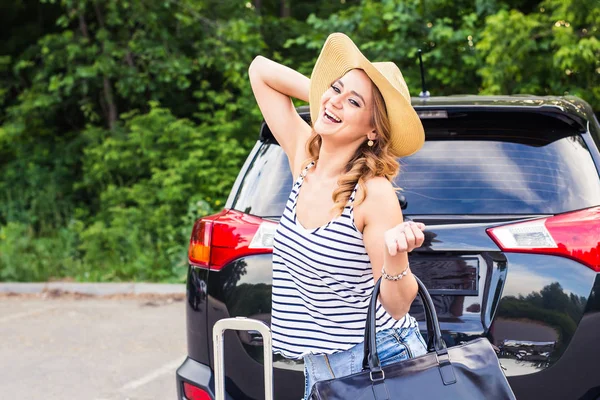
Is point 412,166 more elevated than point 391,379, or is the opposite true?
point 412,166

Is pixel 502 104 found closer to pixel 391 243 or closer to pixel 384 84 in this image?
pixel 384 84

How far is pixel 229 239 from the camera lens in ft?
9.87

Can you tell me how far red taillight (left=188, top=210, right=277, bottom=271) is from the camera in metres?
2.93

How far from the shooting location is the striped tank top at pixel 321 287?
2012 millimetres

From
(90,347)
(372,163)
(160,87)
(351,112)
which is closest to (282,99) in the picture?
(351,112)

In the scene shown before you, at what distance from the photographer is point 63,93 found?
38.7 ft

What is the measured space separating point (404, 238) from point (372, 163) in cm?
35

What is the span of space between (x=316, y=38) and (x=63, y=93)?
423 cm

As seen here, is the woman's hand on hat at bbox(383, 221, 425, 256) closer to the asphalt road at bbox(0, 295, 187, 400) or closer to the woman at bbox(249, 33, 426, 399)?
the woman at bbox(249, 33, 426, 399)

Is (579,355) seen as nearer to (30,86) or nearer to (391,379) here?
(391,379)

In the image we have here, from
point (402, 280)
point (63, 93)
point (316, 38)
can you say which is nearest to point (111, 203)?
point (63, 93)

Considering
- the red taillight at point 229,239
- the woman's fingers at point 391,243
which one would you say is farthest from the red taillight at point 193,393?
the woman's fingers at point 391,243

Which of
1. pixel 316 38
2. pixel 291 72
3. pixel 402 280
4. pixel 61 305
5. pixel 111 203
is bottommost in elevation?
pixel 61 305

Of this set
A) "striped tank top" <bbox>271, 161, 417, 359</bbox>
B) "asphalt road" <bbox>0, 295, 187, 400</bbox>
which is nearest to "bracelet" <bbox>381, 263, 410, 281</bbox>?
"striped tank top" <bbox>271, 161, 417, 359</bbox>
